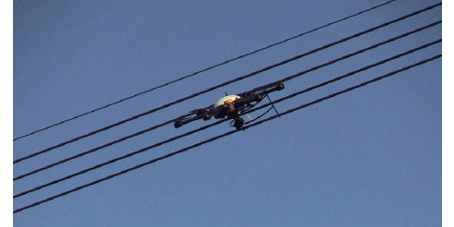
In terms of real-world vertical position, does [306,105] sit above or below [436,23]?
below

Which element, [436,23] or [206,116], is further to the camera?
[206,116]

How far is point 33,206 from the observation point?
1195cm

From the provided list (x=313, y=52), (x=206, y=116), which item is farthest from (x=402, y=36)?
(x=206, y=116)

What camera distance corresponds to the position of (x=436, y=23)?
1175cm
